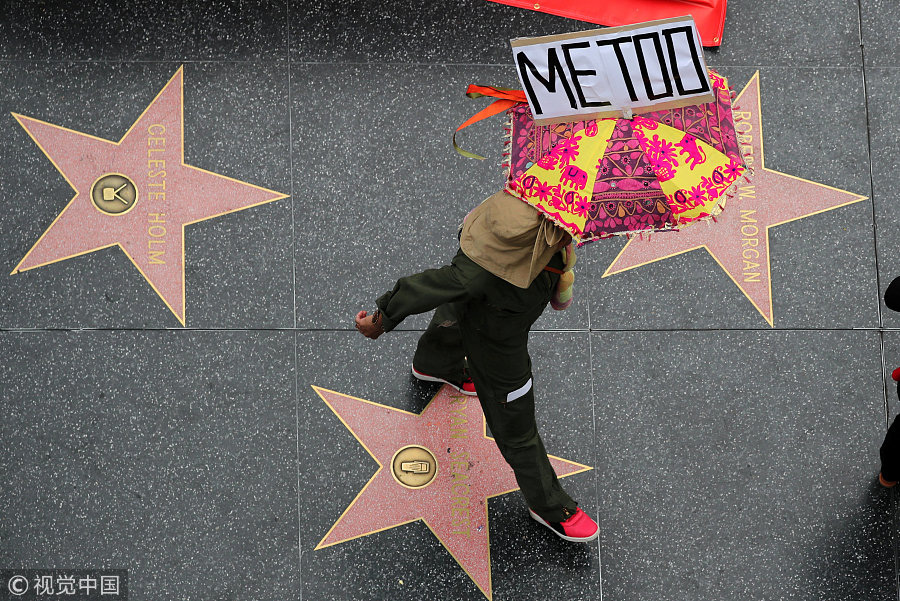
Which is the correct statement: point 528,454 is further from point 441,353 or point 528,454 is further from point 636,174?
point 636,174

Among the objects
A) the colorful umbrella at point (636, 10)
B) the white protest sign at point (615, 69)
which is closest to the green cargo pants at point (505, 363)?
the white protest sign at point (615, 69)

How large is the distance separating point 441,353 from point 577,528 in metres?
0.82

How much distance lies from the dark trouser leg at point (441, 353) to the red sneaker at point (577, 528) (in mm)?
659

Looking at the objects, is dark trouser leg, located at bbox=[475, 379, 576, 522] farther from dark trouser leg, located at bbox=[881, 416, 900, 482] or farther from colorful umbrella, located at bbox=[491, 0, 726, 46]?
colorful umbrella, located at bbox=[491, 0, 726, 46]

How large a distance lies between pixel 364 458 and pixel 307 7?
1931 millimetres

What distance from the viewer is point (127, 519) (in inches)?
135

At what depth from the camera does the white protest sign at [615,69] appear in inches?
88.3

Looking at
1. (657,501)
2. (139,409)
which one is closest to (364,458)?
(139,409)

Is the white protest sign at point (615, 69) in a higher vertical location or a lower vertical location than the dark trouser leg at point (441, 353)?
higher

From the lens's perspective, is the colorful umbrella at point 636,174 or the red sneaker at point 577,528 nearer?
the colorful umbrella at point 636,174

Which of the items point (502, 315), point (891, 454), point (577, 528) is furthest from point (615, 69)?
point (891, 454)

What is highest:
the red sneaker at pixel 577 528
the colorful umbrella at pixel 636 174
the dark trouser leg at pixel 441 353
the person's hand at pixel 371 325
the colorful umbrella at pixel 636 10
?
the colorful umbrella at pixel 636 174

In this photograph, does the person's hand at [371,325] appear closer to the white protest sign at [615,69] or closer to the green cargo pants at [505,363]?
the green cargo pants at [505,363]

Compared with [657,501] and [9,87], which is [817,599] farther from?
[9,87]
